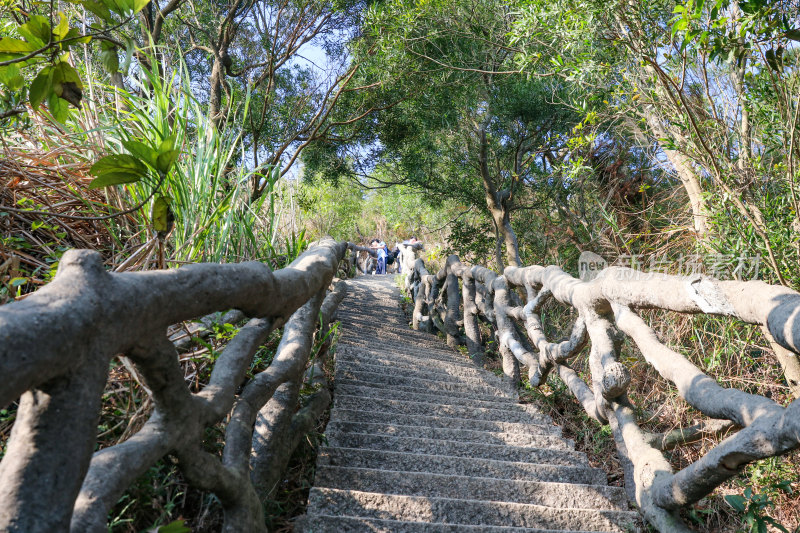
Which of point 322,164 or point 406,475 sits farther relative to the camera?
point 322,164

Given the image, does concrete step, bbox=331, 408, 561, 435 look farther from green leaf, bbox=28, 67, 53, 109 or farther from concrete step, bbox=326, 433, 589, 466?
green leaf, bbox=28, 67, 53, 109

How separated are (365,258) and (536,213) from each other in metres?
10.2

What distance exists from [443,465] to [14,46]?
2.18 meters

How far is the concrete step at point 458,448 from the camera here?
2.51 metres

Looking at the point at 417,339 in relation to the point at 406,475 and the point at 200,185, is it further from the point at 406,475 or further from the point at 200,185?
the point at 200,185

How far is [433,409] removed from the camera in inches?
123

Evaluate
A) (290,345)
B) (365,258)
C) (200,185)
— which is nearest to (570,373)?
(290,345)

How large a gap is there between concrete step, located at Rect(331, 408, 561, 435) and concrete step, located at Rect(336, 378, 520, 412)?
28 centimetres

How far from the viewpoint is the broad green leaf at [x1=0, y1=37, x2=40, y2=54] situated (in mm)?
1092

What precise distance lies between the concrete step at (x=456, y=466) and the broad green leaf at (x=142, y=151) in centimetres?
151

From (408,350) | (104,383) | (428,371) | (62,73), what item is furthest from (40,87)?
(408,350)

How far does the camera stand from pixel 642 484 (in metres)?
2.02

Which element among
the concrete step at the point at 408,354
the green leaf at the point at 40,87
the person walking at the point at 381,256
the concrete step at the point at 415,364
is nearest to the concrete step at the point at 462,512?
the green leaf at the point at 40,87

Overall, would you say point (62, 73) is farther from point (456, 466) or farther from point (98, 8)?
point (456, 466)
